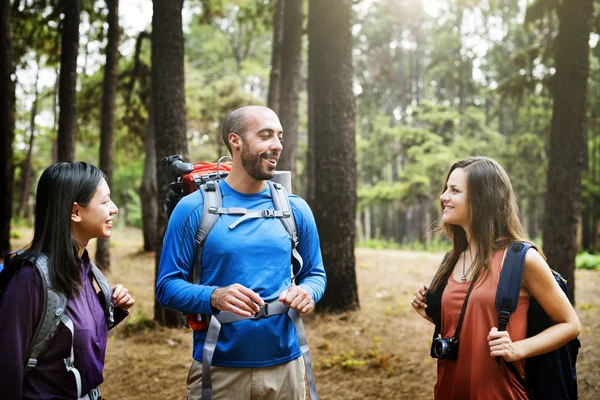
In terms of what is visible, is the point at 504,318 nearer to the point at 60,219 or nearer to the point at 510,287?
the point at 510,287

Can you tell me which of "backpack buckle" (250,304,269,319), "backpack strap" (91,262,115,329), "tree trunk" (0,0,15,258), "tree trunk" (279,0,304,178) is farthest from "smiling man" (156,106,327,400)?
"tree trunk" (279,0,304,178)

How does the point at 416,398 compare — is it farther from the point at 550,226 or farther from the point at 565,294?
the point at 550,226

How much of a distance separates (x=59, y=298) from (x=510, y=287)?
2.22 m

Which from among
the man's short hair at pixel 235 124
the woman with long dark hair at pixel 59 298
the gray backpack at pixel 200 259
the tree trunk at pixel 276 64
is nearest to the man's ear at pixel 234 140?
the man's short hair at pixel 235 124

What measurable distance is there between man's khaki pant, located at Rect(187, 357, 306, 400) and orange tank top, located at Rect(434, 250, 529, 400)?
3.16ft

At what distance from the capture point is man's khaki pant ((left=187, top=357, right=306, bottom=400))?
2.92m

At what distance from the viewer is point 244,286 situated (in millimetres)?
2803

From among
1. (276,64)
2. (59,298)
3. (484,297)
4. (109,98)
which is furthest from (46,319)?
(276,64)

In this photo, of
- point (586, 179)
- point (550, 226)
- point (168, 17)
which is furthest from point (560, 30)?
point (586, 179)

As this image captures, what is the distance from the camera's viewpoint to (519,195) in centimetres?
3041

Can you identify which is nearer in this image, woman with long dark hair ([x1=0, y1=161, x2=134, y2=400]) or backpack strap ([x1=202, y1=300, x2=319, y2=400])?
woman with long dark hair ([x1=0, y1=161, x2=134, y2=400])

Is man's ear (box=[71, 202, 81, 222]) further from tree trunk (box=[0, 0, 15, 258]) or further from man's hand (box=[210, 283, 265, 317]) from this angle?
tree trunk (box=[0, 0, 15, 258])

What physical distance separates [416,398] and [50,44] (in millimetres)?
12991

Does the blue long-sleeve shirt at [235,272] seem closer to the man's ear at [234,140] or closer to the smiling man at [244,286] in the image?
the smiling man at [244,286]
